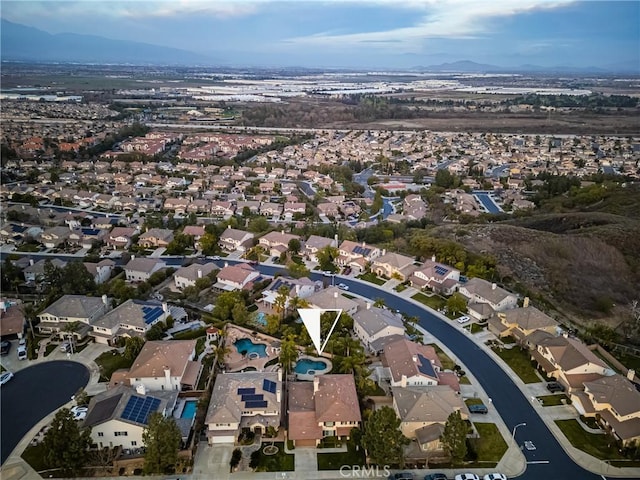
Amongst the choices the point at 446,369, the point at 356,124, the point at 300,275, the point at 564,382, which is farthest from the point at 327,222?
the point at 356,124

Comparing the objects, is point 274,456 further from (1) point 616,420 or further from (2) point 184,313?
(1) point 616,420

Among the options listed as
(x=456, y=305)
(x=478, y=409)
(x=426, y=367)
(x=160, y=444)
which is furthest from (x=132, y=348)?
(x=456, y=305)

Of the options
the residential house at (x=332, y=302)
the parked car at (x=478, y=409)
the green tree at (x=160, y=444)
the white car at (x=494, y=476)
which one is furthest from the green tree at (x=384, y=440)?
the residential house at (x=332, y=302)

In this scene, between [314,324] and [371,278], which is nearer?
[314,324]

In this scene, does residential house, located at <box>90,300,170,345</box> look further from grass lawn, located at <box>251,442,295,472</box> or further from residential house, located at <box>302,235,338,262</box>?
residential house, located at <box>302,235,338,262</box>

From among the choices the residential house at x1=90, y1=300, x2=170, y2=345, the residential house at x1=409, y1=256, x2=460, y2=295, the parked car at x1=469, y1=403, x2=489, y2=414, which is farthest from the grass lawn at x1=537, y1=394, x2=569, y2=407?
the residential house at x1=90, y1=300, x2=170, y2=345

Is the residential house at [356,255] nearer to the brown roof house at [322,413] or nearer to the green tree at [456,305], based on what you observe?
the green tree at [456,305]

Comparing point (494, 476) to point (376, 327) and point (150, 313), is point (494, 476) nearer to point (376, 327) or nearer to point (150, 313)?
point (376, 327)
